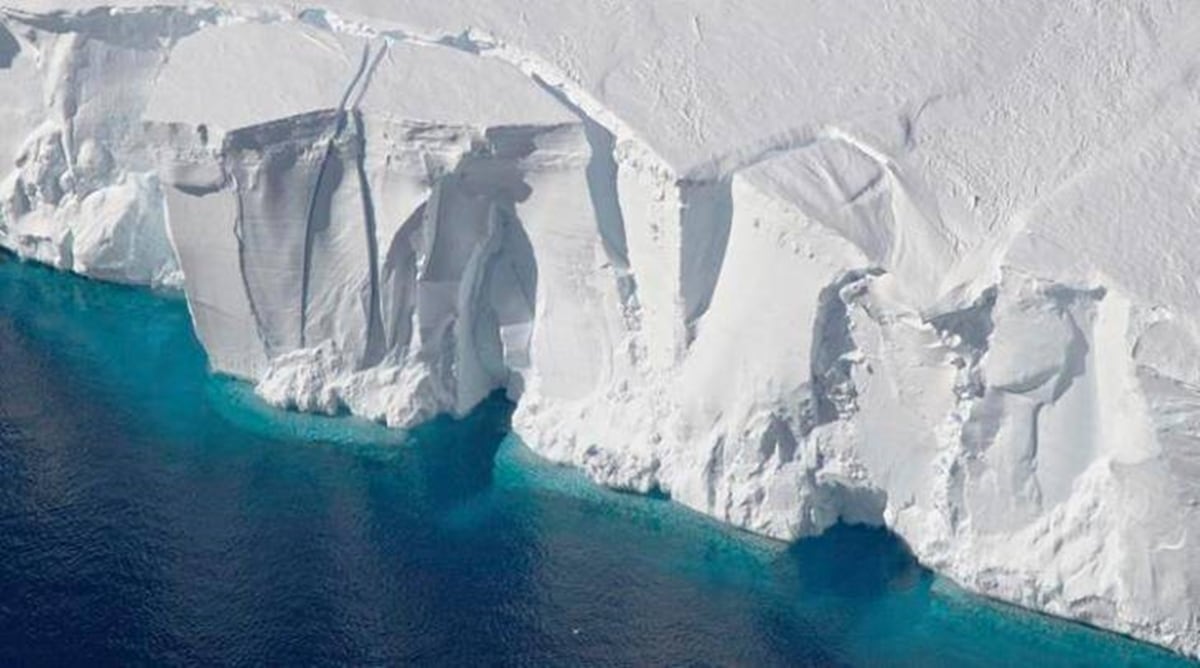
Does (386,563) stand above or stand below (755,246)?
below

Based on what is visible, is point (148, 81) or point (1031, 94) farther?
point (148, 81)

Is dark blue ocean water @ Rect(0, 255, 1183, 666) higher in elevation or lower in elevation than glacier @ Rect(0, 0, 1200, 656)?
lower

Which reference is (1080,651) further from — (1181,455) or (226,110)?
(226,110)

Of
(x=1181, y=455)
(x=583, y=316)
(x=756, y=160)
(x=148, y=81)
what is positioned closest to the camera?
(x=1181, y=455)

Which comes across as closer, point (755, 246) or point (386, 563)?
point (755, 246)

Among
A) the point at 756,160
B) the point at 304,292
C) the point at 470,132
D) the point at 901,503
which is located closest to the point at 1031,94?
the point at 756,160

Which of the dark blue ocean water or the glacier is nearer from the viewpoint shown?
the glacier
